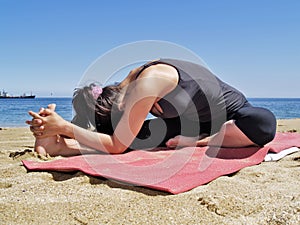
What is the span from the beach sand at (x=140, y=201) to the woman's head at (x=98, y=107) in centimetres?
63

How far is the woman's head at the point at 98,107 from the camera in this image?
228 centimetres

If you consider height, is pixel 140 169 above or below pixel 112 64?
below

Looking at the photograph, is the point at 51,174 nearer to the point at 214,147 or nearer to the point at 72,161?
the point at 72,161

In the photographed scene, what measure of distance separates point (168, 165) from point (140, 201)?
1.99 ft

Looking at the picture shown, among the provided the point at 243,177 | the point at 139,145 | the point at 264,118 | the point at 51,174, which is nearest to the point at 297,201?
the point at 243,177

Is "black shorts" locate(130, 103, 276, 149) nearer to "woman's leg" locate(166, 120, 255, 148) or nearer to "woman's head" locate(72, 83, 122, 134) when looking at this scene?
"woman's leg" locate(166, 120, 255, 148)

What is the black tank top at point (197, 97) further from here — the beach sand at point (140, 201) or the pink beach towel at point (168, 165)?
the beach sand at point (140, 201)

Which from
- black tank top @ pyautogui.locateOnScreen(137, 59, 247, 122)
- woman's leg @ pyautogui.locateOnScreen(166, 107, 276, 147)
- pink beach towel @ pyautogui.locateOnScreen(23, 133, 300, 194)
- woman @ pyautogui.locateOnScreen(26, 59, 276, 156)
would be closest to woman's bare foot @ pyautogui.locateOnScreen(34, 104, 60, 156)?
woman @ pyautogui.locateOnScreen(26, 59, 276, 156)

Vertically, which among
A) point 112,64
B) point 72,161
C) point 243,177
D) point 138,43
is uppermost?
point 138,43

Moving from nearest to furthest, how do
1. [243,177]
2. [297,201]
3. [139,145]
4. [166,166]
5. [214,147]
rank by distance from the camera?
[297,201]
[243,177]
[166,166]
[214,147]
[139,145]

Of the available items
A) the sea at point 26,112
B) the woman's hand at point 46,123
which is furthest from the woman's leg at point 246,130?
the sea at point 26,112

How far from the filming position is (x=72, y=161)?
1.94m

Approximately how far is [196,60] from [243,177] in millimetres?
1024

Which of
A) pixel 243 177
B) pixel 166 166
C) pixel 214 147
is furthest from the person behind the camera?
pixel 214 147
